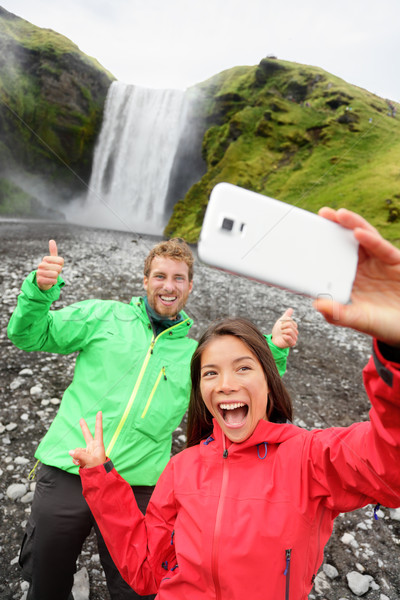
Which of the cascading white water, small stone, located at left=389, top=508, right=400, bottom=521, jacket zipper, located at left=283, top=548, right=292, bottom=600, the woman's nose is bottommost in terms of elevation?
small stone, located at left=389, top=508, right=400, bottom=521

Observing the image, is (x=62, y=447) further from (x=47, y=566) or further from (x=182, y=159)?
(x=182, y=159)

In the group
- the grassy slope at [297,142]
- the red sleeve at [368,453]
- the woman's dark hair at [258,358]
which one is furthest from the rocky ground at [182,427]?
the grassy slope at [297,142]

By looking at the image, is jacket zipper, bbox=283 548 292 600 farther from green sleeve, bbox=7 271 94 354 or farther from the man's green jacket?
green sleeve, bbox=7 271 94 354

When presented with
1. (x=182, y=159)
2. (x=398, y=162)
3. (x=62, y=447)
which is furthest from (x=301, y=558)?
(x=182, y=159)

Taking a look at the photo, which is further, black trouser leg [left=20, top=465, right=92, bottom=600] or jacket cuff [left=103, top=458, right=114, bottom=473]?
black trouser leg [left=20, top=465, right=92, bottom=600]

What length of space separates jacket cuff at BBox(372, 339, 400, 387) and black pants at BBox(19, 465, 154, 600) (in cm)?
293

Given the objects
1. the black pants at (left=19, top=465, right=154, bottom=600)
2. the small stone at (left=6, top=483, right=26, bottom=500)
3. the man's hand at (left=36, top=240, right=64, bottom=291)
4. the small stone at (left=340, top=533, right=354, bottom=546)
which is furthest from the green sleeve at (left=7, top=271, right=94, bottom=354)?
the small stone at (left=340, top=533, right=354, bottom=546)

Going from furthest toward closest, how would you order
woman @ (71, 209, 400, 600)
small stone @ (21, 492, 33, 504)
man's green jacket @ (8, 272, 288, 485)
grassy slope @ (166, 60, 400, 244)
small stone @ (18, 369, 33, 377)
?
grassy slope @ (166, 60, 400, 244) → small stone @ (18, 369, 33, 377) → small stone @ (21, 492, 33, 504) → man's green jacket @ (8, 272, 288, 485) → woman @ (71, 209, 400, 600)

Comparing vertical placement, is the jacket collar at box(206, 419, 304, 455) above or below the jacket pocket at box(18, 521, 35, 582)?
above

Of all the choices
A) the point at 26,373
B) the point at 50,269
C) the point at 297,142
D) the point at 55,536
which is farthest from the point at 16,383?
the point at 297,142

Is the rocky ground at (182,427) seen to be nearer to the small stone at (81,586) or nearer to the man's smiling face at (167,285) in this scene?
the small stone at (81,586)

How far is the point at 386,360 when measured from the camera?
142 centimetres

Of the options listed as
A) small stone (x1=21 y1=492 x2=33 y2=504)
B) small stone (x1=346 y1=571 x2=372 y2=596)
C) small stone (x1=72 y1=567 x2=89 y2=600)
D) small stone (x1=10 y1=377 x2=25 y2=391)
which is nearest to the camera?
small stone (x1=72 y1=567 x2=89 y2=600)

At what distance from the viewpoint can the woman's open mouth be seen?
2.38 metres
